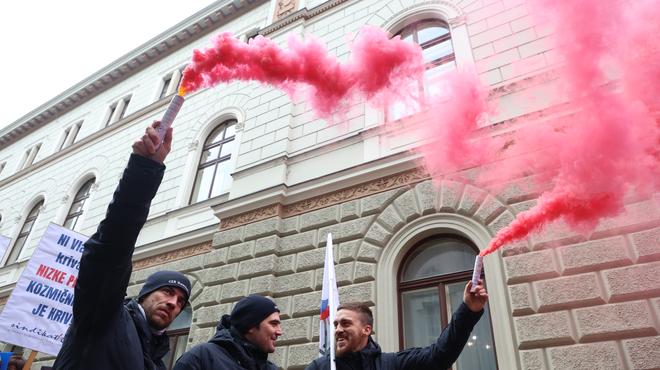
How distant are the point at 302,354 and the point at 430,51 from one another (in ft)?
19.8

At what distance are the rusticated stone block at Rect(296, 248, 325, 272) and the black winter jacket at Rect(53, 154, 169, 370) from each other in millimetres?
4762

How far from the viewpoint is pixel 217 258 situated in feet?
25.6

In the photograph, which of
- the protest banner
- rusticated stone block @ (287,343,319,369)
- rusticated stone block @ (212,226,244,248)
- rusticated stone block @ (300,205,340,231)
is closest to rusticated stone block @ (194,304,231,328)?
rusticated stone block @ (212,226,244,248)

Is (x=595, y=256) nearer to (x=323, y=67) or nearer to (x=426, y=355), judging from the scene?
(x=426, y=355)

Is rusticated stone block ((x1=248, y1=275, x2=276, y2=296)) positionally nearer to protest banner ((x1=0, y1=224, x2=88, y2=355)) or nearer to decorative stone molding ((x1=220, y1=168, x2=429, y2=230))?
decorative stone molding ((x1=220, y1=168, x2=429, y2=230))

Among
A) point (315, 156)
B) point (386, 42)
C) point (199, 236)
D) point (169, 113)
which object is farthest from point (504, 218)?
point (199, 236)

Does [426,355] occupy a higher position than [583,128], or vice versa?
[583,128]

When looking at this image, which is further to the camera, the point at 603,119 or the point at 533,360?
the point at 533,360

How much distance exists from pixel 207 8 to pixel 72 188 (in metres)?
7.70

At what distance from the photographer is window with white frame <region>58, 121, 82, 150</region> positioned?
17.4 metres

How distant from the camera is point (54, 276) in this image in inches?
245

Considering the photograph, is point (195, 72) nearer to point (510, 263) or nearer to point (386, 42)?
point (386, 42)

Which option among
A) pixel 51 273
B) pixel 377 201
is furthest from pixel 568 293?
pixel 51 273

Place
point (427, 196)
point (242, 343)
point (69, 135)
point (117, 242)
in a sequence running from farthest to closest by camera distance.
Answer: point (69, 135) < point (427, 196) < point (242, 343) < point (117, 242)
